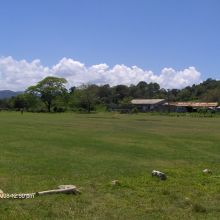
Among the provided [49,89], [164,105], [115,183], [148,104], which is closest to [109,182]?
[115,183]

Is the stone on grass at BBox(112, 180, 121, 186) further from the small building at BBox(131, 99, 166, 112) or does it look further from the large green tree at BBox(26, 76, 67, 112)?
the small building at BBox(131, 99, 166, 112)

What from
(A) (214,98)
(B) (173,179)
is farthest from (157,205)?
(A) (214,98)

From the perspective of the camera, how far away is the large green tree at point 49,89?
143 metres

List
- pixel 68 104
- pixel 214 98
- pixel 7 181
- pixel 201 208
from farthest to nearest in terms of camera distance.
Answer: pixel 214 98, pixel 68 104, pixel 7 181, pixel 201 208

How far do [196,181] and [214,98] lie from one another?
164 metres

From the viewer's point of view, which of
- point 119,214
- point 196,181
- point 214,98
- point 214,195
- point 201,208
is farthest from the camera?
point 214,98

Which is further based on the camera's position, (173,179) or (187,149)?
(187,149)

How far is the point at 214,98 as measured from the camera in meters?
173

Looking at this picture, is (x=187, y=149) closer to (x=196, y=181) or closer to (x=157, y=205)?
(x=196, y=181)

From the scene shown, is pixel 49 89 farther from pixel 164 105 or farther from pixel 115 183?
pixel 115 183

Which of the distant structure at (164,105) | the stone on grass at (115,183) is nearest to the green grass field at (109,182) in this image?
the stone on grass at (115,183)

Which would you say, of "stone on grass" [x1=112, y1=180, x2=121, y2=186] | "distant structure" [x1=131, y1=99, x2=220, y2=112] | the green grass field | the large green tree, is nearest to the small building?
"distant structure" [x1=131, y1=99, x2=220, y2=112]

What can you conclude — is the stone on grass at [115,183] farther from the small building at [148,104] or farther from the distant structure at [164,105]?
the small building at [148,104]

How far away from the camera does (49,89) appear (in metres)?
144
